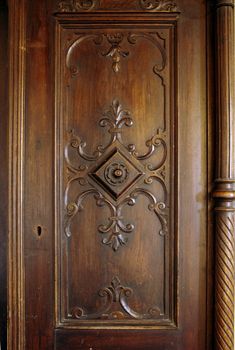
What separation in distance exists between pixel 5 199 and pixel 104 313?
0.51 meters

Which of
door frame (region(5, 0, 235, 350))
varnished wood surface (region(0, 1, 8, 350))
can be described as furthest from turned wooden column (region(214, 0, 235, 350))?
→ varnished wood surface (region(0, 1, 8, 350))

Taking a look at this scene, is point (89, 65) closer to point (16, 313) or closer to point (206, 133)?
point (206, 133)

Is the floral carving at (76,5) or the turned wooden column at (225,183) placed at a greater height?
the floral carving at (76,5)

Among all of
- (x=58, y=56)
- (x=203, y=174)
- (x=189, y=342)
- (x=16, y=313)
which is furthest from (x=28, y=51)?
(x=189, y=342)

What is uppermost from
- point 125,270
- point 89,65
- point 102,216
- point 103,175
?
point 89,65

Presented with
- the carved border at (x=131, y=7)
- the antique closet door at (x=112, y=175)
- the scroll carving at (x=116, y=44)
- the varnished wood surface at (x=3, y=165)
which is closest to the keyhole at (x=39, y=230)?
the antique closet door at (x=112, y=175)

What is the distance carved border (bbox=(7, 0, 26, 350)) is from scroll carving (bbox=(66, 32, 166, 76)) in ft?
0.55

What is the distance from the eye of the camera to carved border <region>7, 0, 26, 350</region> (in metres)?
1.10

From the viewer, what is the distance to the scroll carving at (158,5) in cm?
112

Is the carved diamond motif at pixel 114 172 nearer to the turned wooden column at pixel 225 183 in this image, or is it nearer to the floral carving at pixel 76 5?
the turned wooden column at pixel 225 183

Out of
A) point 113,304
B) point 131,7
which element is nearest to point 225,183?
point 113,304

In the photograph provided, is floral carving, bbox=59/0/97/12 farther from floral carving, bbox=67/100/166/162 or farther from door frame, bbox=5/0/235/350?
floral carving, bbox=67/100/166/162

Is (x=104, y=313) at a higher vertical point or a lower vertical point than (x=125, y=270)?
lower

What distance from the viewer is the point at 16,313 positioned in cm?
110
